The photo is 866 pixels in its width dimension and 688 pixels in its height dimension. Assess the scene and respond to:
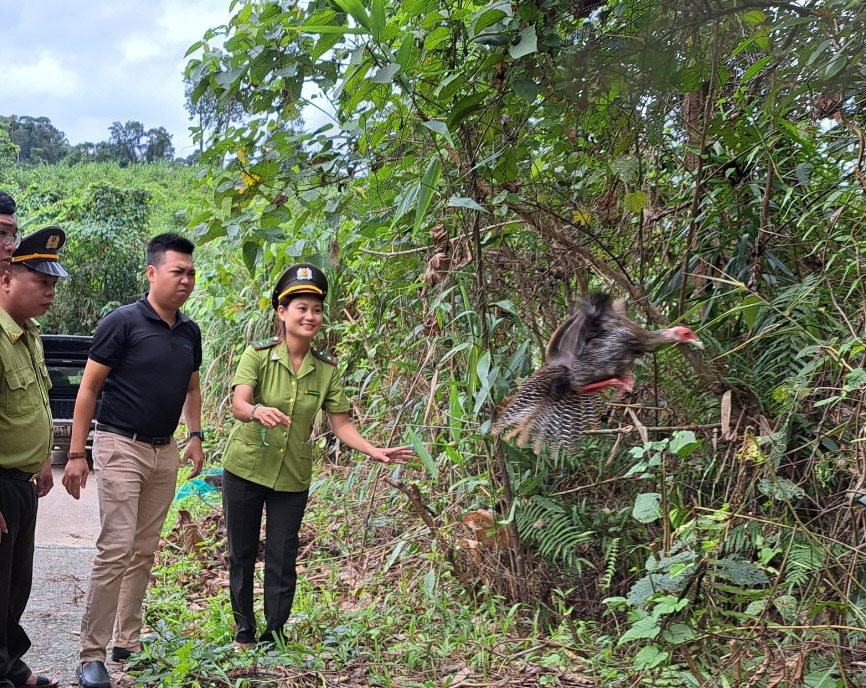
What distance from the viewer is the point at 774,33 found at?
10.2ft

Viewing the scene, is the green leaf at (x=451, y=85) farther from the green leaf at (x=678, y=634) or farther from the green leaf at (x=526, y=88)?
the green leaf at (x=678, y=634)

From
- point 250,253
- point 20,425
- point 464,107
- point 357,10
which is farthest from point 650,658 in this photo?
point 20,425

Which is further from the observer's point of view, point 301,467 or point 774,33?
point 301,467

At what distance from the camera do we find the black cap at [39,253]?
331 cm

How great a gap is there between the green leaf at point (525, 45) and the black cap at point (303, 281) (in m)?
1.60

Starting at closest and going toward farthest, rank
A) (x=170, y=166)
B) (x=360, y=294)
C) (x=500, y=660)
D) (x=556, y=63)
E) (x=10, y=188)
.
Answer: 1. (x=556, y=63)
2. (x=500, y=660)
3. (x=360, y=294)
4. (x=10, y=188)
5. (x=170, y=166)

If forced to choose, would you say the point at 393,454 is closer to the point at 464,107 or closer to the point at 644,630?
the point at 644,630

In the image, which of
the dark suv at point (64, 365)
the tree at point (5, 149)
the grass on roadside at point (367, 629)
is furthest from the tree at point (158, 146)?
the grass on roadside at point (367, 629)

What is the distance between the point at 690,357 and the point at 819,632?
1104 millimetres

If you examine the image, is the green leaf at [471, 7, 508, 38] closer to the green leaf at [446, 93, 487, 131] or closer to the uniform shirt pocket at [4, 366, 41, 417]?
the green leaf at [446, 93, 487, 131]

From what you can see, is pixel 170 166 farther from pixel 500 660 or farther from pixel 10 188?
pixel 500 660

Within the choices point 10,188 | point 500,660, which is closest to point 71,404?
point 500,660

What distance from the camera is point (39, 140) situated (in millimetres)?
35781

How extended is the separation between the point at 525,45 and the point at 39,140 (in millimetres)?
38464
